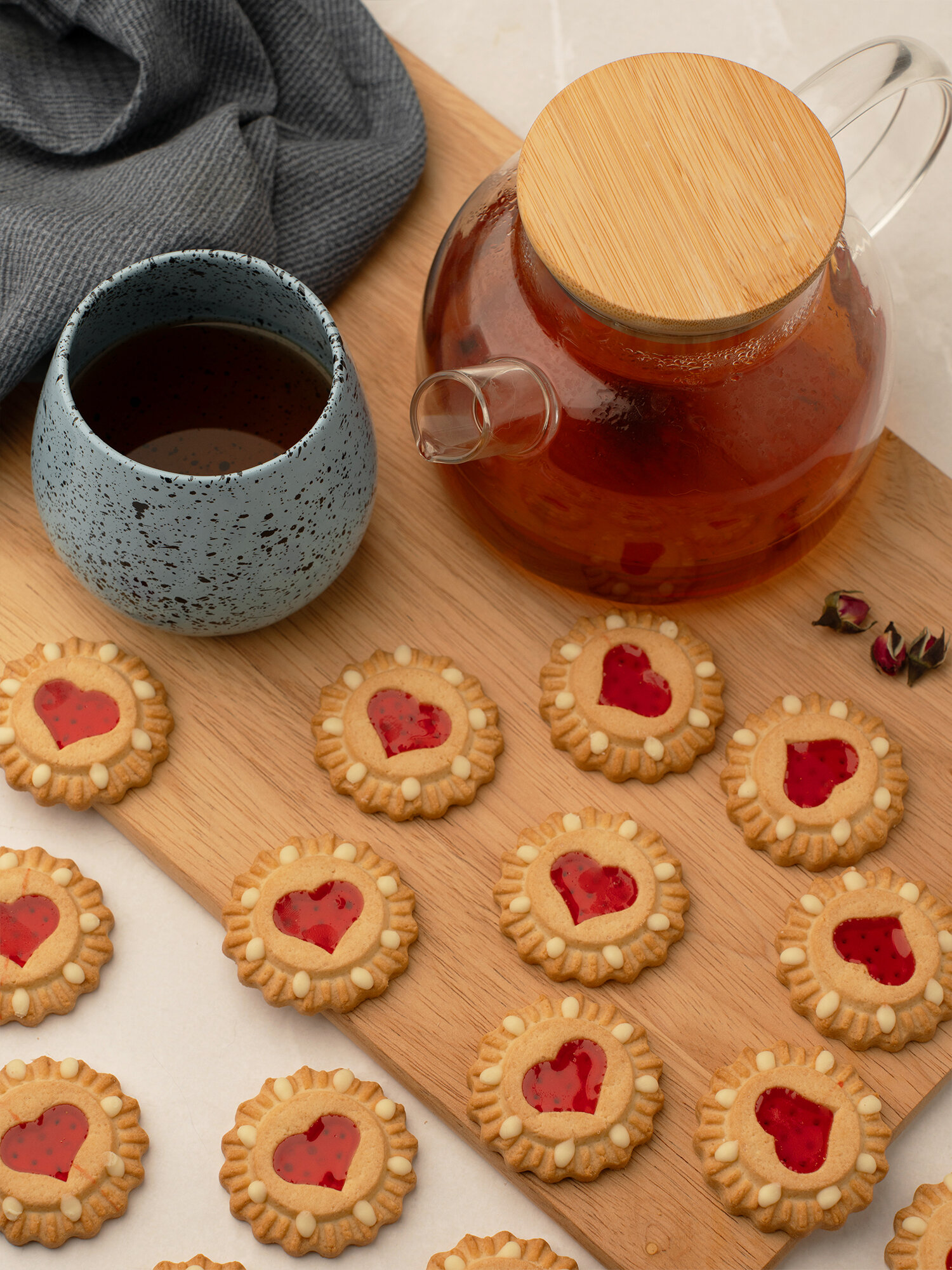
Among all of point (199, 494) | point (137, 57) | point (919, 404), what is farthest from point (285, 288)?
point (919, 404)

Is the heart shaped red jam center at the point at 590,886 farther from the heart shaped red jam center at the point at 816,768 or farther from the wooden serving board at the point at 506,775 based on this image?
the heart shaped red jam center at the point at 816,768

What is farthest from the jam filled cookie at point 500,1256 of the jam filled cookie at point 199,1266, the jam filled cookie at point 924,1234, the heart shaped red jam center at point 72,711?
the heart shaped red jam center at point 72,711

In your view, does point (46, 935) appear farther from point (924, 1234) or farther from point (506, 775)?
point (924, 1234)

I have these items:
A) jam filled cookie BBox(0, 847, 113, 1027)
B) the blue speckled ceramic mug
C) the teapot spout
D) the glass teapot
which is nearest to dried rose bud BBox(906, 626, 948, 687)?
the glass teapot

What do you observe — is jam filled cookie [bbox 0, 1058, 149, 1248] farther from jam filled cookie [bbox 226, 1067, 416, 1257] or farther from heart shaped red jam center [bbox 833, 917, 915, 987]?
heart shaped red jam center [bbox 833, 917, 915, 987]

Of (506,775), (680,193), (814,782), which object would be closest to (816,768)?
(814,782)

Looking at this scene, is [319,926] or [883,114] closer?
[319,926]
